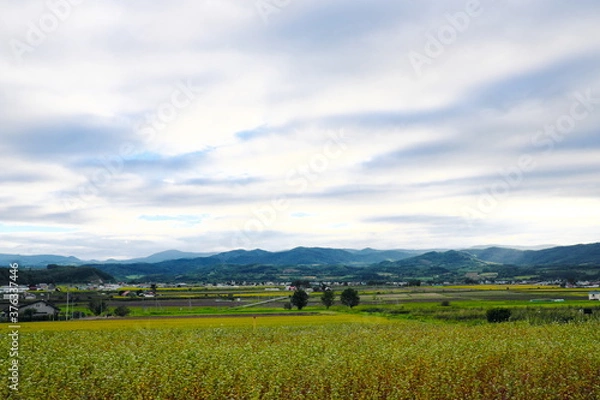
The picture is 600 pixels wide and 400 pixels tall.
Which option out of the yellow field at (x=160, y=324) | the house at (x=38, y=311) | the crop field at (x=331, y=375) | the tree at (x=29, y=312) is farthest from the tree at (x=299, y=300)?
the crop field at (x=331, y=375)

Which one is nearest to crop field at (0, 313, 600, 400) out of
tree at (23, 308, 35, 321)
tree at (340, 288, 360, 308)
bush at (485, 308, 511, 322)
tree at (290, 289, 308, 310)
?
bush at (485, 308, 511, 322)

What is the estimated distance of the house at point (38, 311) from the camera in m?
46.2

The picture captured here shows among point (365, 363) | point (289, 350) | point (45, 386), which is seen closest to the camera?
point (45, 386)

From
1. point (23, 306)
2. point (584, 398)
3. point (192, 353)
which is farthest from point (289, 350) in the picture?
point (23, 306)

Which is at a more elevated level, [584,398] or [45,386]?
[45,386]

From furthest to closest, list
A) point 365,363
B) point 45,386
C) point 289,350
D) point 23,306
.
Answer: point 23,306, point 289,350, point 365,363, point 45,386

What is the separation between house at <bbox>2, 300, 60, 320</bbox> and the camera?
46250mm

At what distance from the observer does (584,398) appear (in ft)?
35.8

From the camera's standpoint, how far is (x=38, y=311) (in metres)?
48.6

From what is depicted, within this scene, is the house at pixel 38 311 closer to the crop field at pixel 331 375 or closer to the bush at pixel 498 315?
the crop field at pixel 331 375

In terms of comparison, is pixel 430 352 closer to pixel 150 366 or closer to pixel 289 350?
pixel 289 350

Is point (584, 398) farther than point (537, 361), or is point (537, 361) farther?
point (537, 361)

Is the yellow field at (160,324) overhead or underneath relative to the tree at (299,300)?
overhead

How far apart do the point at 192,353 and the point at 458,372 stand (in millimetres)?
7408
